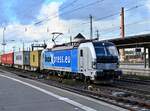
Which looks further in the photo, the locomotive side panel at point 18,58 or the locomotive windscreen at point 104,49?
the locomotive side panel at point 18,58

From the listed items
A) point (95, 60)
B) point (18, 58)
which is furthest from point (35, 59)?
point (95, 60)

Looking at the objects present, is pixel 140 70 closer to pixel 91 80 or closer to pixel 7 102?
pixel 91 80

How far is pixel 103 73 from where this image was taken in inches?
1078

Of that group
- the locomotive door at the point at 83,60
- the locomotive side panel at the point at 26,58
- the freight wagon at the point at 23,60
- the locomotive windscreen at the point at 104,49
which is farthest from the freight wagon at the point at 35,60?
the locomotive windscreen at the point at 104,49

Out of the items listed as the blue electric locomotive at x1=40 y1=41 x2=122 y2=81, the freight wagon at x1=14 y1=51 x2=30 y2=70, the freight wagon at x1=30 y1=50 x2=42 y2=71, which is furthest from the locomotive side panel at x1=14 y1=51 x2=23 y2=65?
the blue electric locomotive at x1=40 y1=41 x2=122 y2=81

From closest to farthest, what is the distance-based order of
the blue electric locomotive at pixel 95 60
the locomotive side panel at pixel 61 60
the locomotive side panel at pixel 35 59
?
the blue electric locomotive at pixel 95 60 < the locomotive side panel at pixel 61 60 < the locomotive side panel at pixel 35 59

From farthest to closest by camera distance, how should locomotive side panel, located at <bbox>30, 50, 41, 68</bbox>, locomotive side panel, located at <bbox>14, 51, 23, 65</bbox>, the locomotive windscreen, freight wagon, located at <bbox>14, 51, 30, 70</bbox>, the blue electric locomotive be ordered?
1. locomotive side panel, located at <bbox>14, 51, 23, 65</bbox>
2. freight wagon, located at <bbox>14, 51, 30, 70</bbox>
3. locomotive side panel, located at <bbox>30, 50, 41, 68</bbox>
4. the locomotive windscreen
5. the blue electric locomotive

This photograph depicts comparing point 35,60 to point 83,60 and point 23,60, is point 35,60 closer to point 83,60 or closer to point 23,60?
point 23,60

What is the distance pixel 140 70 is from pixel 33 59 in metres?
14.9

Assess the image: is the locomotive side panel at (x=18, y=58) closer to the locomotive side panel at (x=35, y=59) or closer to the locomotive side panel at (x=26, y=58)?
the locomotive side panel at (x=26, y=58)

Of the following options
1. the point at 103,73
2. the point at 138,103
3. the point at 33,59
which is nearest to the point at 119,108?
the point at 138,103

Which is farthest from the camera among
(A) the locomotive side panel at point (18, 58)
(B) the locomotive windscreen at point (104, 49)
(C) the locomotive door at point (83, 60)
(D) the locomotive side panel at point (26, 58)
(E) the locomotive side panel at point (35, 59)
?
(A) the locomotive side panel at point (18, 58)

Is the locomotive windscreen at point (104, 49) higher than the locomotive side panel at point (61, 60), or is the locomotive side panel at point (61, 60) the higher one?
the locomotive windscreen at point (104, 49)

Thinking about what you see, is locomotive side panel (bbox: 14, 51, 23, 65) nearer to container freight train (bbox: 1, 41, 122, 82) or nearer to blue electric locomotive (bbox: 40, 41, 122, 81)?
container freight train (bbox: 1, 41, 122, 82)
